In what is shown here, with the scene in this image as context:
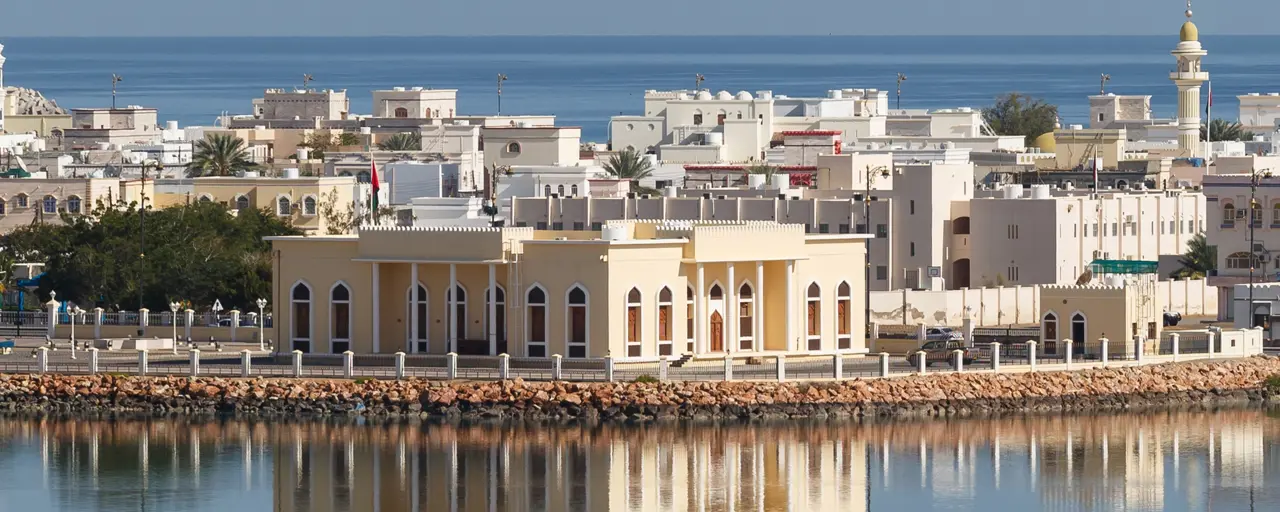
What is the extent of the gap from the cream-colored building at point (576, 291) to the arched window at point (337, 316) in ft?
0.06

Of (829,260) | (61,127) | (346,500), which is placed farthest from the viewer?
(61,127)

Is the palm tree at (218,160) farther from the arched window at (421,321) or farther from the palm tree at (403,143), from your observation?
the arched window at (421,321)

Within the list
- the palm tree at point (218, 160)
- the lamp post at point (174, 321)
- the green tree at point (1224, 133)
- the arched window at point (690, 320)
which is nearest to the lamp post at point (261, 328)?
the lamp post at point (174, 321)

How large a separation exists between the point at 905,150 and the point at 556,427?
5024 centimetres

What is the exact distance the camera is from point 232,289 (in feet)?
222

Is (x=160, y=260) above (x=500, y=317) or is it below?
above

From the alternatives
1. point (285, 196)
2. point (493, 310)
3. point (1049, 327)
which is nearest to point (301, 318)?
point (493, 310)

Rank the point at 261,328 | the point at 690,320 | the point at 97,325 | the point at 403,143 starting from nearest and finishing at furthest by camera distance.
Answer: the point at 690,320 → the point at 261,328 → the point at 97,325 → the point at 403,143

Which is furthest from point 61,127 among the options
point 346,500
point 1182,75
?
point 346,500

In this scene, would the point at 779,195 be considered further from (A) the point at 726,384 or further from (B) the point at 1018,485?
(B) the point at 1018,485

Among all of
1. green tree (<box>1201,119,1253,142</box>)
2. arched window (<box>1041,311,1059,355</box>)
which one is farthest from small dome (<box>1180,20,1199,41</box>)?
arched window (<box>1041,311,1059,355</box>)

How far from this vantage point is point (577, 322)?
186ft

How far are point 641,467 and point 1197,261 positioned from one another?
31686mm

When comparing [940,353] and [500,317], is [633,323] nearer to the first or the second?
[500,317]
